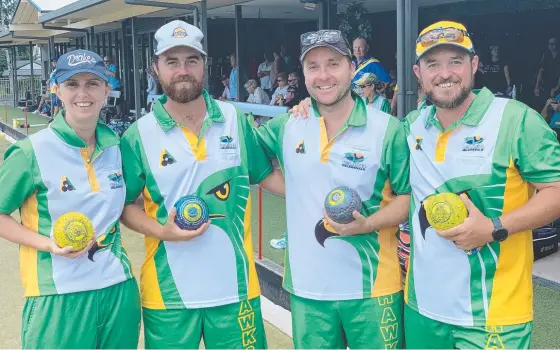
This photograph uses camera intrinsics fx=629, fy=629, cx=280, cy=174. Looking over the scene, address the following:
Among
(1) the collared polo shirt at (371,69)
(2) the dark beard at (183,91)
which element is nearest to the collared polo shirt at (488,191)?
(2) the dark beard at (183,91)

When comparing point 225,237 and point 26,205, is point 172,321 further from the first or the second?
point 26,205

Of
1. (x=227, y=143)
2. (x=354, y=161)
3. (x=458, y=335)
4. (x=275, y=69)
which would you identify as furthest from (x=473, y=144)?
(x=275, y=69)

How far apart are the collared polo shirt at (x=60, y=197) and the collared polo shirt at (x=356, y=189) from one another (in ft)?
2.99

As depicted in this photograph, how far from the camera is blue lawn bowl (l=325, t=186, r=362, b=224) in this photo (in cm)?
281

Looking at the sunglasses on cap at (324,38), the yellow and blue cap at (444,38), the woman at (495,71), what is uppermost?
the woman at (495,71)

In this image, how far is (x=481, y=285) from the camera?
2.69m

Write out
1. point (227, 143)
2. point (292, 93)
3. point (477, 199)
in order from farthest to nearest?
point (292, 93), point (227, 143), point (477, 199)

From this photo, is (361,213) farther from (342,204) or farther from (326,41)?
(326,41)

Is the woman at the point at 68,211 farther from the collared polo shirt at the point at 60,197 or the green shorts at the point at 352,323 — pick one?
the green shorts at the point at 352,323

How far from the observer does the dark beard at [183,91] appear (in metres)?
3.03

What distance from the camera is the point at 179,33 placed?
3.04 metres

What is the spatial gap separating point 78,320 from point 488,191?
6.37 ft

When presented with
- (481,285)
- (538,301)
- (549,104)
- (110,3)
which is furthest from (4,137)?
(481,285)

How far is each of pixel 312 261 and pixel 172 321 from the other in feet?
2.45
